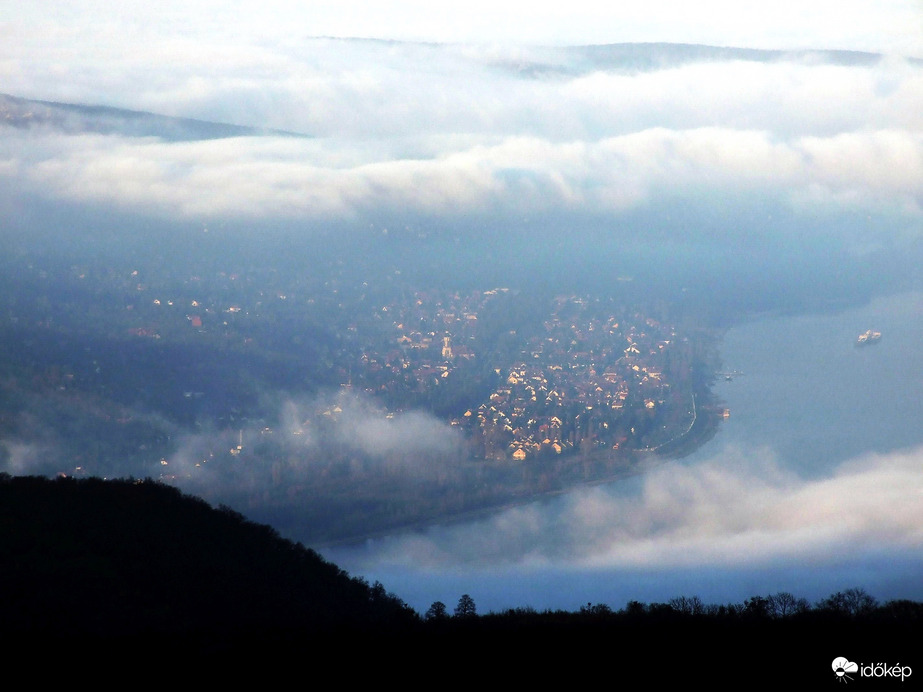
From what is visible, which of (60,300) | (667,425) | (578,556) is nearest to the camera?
(578,556)

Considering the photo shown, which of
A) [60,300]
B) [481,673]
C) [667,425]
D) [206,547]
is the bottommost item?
[481,673]

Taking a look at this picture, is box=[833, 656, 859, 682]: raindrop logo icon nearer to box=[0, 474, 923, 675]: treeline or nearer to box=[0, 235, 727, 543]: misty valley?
box=[0, 474, 923, 675]: treeline

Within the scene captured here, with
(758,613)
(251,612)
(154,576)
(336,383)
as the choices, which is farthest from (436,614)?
(336,383)

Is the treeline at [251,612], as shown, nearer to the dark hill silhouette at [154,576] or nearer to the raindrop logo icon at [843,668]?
the dark hill silhouette at [154,576]

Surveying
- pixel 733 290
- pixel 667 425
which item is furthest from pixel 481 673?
pixel 733 290

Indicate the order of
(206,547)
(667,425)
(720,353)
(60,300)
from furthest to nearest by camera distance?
1. (720,353)
2. (60,300)
3. (667,425)
4. (206,547)

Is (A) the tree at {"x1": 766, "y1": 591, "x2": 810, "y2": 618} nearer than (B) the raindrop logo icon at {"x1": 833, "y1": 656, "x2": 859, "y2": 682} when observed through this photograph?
No

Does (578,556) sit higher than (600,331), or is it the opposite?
(600,331)

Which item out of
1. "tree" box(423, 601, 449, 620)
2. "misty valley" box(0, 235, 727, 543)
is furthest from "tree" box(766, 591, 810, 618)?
"misty valley" box(0, 235, 727, 543)

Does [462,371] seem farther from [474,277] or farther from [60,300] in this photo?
[60,300]
